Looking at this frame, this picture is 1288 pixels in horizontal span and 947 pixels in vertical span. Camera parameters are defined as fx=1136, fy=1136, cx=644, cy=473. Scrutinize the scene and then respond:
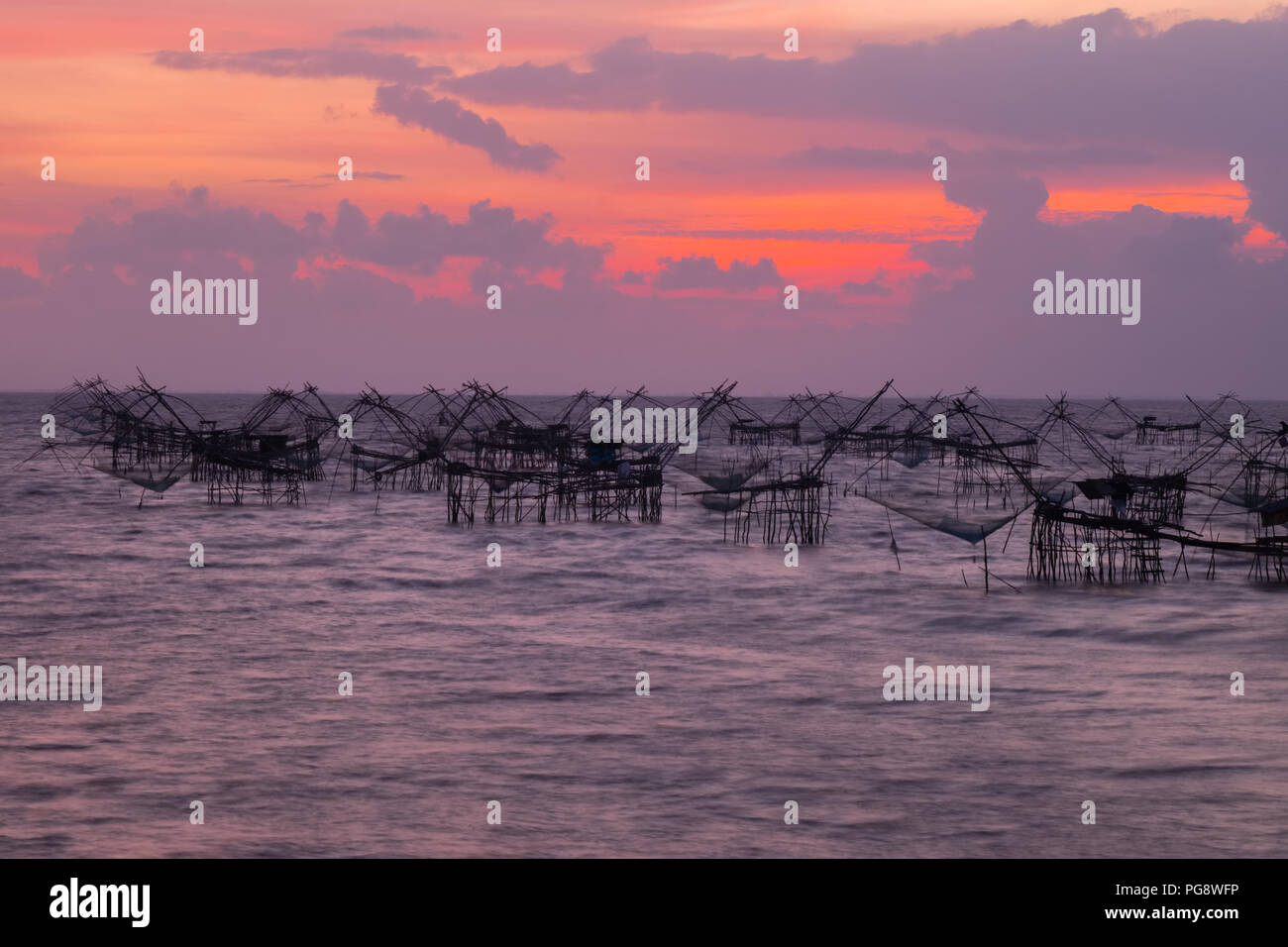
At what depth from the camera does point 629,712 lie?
11.4m

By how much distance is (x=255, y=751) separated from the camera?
9945mm

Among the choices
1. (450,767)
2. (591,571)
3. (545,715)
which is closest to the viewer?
(450,767)

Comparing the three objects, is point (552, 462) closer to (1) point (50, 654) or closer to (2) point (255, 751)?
(1) point (50, 654)

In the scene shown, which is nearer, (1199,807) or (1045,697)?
(1199,807)

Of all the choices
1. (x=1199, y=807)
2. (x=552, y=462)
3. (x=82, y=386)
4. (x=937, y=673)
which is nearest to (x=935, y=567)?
(x=937, y=673)

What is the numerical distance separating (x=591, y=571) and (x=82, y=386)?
32.6m

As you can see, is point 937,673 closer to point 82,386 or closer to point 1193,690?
point 1193,690

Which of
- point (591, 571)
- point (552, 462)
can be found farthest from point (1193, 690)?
point (552, 462)

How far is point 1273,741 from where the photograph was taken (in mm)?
10469

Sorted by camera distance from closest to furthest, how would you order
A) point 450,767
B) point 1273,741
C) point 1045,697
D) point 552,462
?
point 450,767 → point 1273,741 → point 1045,697 → point 552,462

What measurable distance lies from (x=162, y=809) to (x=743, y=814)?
4.38 m

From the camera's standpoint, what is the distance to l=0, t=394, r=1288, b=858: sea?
8.38 metres

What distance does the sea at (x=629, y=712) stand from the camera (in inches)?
330

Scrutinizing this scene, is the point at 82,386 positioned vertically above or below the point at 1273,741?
above
